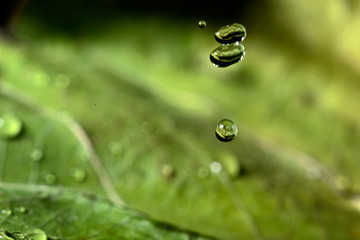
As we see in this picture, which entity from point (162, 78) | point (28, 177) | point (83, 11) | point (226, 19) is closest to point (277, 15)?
point (226, 19)

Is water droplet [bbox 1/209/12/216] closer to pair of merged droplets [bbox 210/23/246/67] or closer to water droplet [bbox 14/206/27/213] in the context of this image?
water droplet [bbox 14/206/27/213]

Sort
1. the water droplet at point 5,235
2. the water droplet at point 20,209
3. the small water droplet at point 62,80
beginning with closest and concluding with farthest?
the water droplet at point 5,235 → the water droplet at point 20,209 → the small water droplet at point 62,80

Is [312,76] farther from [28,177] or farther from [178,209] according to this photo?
[28,177]

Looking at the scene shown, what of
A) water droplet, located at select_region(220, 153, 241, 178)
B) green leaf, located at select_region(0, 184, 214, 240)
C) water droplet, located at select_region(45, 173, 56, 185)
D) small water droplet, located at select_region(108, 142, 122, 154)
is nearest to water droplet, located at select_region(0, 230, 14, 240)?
green leaf, located at select_region(0, 184, 214, 240)

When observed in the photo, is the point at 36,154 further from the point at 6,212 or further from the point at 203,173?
the point at 203,173

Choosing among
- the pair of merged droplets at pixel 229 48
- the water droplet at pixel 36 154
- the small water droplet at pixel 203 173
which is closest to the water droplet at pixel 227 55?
the pair of merged droplets at pixel 229 48

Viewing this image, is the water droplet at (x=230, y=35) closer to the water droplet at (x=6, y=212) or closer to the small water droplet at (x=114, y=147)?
the small water droplet at (x=114, y=147)
